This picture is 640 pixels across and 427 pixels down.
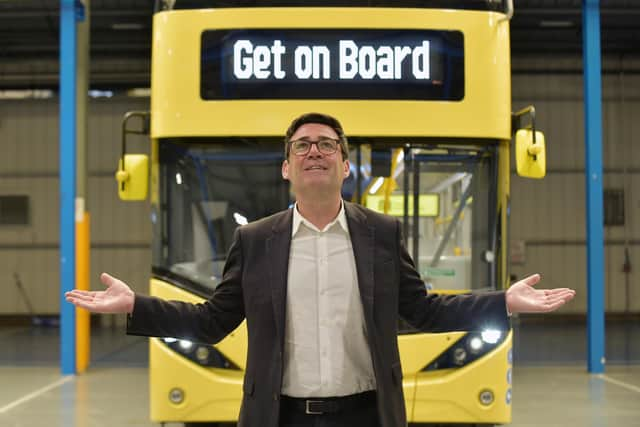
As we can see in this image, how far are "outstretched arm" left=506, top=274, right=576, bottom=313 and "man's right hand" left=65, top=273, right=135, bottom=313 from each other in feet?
3.75

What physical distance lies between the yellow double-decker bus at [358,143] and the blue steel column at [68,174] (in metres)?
5.71

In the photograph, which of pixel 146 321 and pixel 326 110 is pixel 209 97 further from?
pixel 146 321

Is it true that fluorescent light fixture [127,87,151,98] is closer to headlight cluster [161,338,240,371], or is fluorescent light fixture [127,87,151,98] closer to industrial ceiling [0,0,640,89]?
industrial ceiling [0,0,640,89]

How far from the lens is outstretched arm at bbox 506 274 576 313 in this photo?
264cm

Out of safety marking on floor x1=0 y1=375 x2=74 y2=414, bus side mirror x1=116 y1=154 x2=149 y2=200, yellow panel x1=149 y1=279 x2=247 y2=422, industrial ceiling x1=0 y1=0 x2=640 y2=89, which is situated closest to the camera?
yellow panel x1=149 y1=279 x2=247 y2=422

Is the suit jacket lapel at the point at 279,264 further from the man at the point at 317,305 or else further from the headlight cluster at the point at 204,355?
the headlight cluster at the point at 204,355

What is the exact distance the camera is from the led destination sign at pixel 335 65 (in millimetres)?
5281

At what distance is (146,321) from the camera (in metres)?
2.65

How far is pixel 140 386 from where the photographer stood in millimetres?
9992

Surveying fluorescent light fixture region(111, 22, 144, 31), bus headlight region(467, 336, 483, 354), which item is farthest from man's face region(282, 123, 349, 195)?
fluorescent light fixture region(111, 22, 144, 31)

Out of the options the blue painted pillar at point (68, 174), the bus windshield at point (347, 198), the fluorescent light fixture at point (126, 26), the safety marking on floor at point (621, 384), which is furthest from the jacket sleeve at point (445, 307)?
the fluorescent light fixture at point (126, 26)

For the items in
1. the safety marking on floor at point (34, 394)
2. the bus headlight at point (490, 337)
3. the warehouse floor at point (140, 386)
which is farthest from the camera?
the safety marking on floor at point (34, 394)

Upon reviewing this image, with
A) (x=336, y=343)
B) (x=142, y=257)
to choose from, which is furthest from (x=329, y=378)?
(x=142, y=257)

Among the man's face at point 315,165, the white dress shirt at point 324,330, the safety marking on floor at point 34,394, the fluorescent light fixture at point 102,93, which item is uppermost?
the fluorescent light fixture at point 102,93
